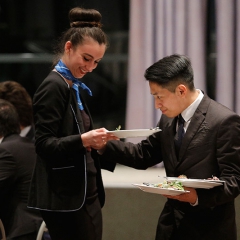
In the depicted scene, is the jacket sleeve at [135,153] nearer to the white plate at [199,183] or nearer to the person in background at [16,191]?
the white plate at [199,183]

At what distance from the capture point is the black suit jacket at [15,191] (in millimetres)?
2846

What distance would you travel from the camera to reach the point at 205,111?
234 centimetres

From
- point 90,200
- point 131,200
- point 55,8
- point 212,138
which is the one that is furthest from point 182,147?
point 55,8

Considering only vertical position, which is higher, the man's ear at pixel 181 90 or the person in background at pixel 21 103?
the man's ear at pixel 181 90

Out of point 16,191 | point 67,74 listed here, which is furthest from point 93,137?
point 16,191

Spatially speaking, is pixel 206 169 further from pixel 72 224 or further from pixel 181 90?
pixel 72 224

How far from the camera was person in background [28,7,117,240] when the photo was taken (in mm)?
2217

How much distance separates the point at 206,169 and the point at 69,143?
582 mm

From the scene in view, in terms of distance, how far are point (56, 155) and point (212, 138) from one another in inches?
25.5

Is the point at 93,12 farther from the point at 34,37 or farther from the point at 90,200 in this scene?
the point at 34,37

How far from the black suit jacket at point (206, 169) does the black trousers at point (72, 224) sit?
Answer: 334 millimetres

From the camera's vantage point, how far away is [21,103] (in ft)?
12.2

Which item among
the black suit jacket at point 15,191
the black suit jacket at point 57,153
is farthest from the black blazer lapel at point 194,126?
the black suit jacket at point 15,191

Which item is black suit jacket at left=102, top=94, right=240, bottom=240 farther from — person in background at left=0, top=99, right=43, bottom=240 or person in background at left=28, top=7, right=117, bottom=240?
person in background at left=0, top=99, right=43, bottom=240
